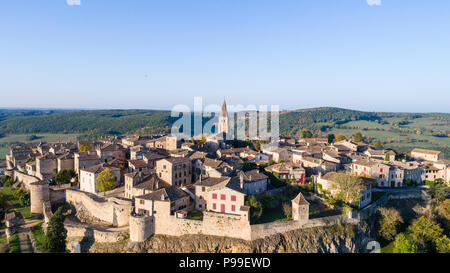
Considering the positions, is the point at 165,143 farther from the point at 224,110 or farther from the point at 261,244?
the point at 261,244

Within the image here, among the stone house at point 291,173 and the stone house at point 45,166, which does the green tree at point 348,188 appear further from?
the stone house at point 45,166

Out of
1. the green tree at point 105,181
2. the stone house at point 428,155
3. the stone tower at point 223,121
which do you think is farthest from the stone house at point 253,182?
the stone tower at point 223,121

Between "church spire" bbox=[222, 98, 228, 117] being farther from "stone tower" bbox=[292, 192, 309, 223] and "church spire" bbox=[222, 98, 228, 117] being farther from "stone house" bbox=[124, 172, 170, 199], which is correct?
"stone tower" bbox=[292, 192, 309, 223]

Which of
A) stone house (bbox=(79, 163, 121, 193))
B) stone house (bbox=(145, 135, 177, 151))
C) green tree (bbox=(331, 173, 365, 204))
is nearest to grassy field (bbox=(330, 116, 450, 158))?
green tree (bbox=(331, 173, 365, 204))

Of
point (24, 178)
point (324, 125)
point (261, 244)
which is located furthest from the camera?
point (324, 125)

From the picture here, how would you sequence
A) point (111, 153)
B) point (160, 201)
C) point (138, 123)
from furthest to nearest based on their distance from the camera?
1. point (138, 123)
2. point (111, 153)
3. point (160, 201)

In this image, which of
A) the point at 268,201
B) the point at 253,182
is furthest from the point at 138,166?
the point at 268,201
